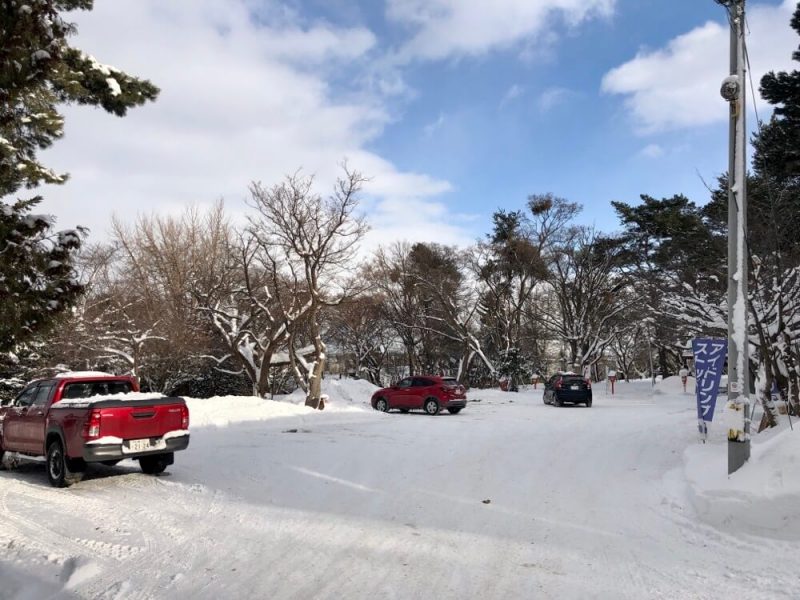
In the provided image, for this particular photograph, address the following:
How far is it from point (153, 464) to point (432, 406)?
15.0 metres

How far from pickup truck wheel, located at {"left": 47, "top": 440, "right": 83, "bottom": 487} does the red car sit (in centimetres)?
1610

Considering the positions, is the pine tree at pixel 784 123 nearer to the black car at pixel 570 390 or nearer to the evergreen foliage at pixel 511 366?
the black car at pixel 570 390

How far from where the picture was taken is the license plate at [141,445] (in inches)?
357

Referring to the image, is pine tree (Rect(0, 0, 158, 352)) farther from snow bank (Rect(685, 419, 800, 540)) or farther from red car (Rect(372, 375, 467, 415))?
red car (Rect(372, 375, 467, 415))

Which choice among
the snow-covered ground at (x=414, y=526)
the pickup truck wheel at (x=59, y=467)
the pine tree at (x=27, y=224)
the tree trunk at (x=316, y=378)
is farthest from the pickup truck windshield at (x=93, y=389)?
the tree trunk at (x=316, y=378)

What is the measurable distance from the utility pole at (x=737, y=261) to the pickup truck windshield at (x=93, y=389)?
9604 mm

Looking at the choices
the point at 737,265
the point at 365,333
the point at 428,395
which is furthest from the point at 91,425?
the point at 365,333

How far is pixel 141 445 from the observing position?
9188 millimetres

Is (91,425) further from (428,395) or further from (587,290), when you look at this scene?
(587,290)

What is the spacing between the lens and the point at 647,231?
45.2 metres

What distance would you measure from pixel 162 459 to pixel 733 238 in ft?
31.6

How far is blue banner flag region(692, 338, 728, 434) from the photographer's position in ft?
36.7

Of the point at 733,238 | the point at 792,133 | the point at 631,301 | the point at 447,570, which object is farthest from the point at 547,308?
the point at 447,570

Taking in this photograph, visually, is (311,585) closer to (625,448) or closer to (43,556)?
(43,556)
